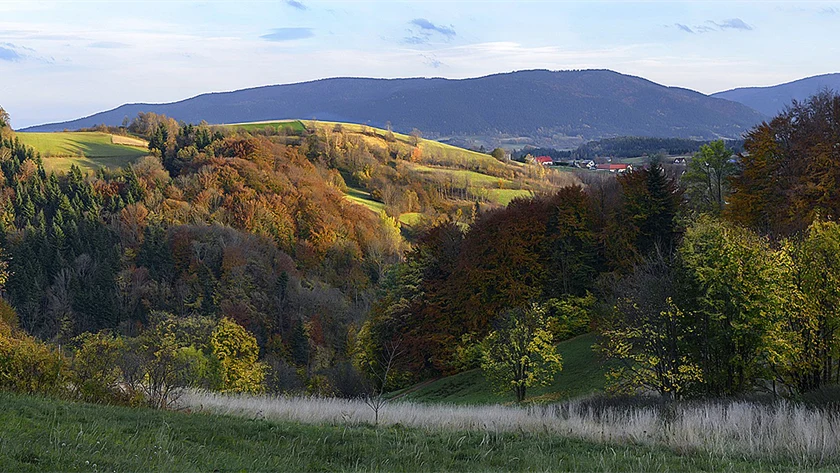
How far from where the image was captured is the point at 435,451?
9711 mm

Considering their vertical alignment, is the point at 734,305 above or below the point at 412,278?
above

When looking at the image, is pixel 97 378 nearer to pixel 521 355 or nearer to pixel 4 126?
pixel 521 355

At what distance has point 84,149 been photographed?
401ft

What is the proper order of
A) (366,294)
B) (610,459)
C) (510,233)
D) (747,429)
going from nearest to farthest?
(610,459) < (747,429) < (510,233) < (366,294)

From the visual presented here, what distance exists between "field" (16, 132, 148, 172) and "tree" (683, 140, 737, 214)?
94844 millimetres

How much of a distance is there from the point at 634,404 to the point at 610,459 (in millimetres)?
7471

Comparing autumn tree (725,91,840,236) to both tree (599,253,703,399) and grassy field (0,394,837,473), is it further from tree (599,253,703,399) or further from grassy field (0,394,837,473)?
grassy field (0,394,837,473)

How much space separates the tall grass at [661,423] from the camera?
31.8ft

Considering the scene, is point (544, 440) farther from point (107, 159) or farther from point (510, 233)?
point (107, 159)

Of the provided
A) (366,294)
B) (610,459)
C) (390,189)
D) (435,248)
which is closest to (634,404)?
(610,459)

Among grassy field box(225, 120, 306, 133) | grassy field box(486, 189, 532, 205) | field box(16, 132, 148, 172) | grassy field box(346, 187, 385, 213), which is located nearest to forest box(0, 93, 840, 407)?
grassy field box(346, 187, 385, 213)

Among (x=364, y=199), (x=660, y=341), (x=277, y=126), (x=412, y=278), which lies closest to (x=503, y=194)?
(x=364, y=199)

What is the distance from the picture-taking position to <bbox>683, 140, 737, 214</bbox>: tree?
5100cm

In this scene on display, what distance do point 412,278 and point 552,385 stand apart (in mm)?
17726
